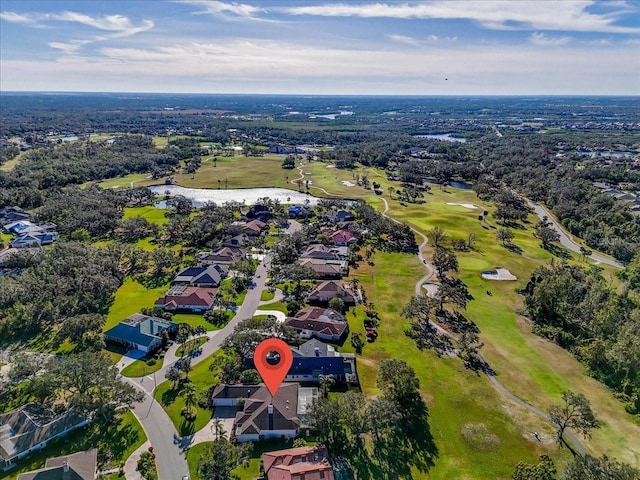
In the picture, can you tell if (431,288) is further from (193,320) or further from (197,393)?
(197,393)

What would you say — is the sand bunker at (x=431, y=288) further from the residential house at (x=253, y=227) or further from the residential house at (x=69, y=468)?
the residential house at (x=69, y=468)

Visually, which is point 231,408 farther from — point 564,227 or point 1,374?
point 564,227

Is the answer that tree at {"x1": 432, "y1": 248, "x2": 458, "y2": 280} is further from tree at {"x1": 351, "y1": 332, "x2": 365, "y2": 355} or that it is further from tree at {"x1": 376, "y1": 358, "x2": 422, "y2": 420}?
tree at {"x1": 376, "y1": 358, "x2": 422, "y2": 420}

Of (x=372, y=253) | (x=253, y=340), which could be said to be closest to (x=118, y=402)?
(x=253, y=340)

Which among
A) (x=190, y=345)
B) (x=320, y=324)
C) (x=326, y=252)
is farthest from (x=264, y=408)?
(x=326, y=252)

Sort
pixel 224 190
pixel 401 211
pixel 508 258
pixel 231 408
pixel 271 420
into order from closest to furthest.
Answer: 1. pixel 271 420
2. pixel 231 408
3. pixel 508 258
4. pixel 401 211
5. pixel 224 190
